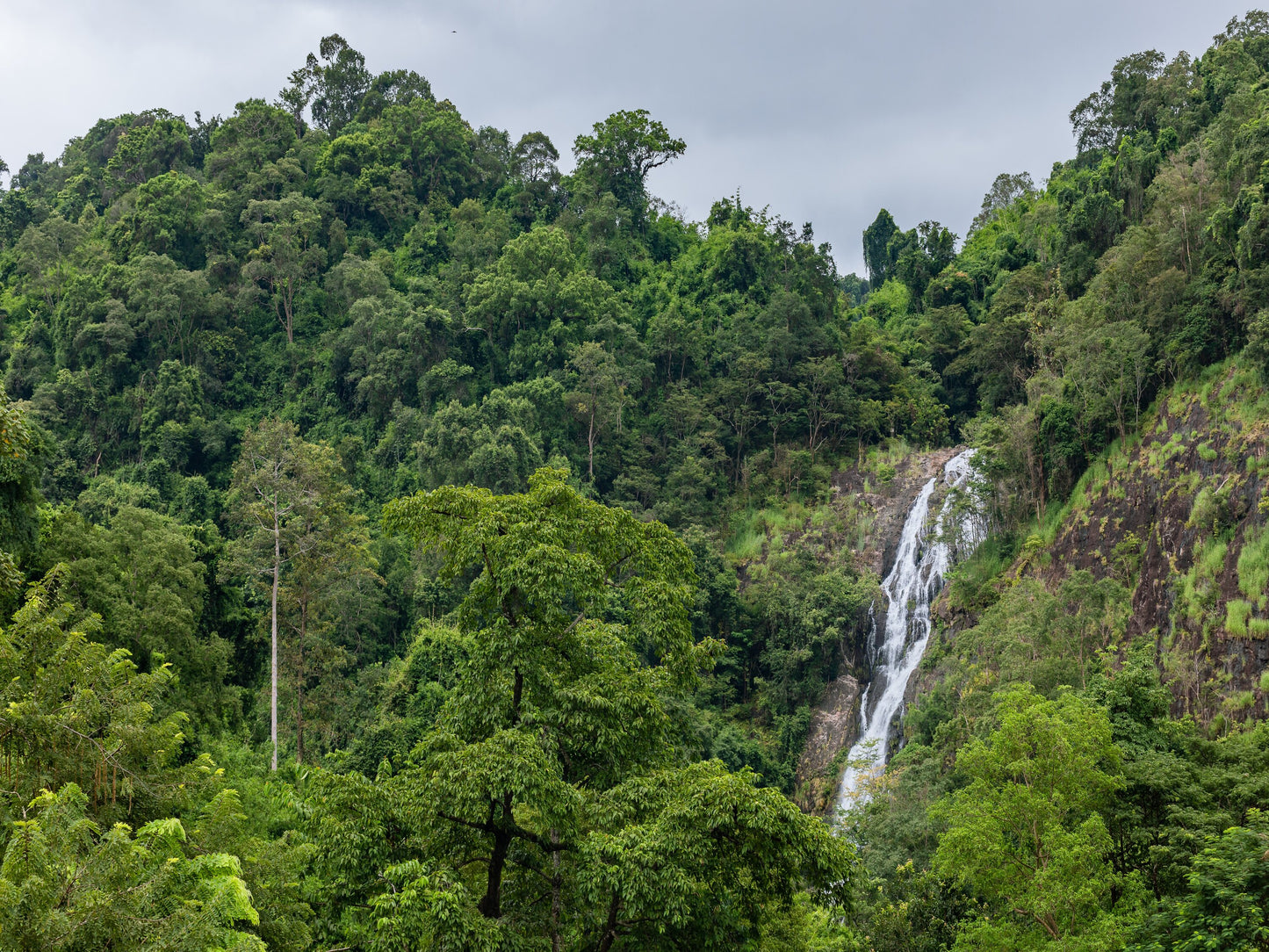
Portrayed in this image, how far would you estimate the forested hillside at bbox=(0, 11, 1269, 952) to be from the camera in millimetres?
9289

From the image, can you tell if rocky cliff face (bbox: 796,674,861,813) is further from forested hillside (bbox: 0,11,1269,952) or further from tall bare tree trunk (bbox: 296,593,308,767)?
tall bare tree trunk (bbox: 296,593,308,767)

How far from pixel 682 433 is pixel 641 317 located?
7.41 meters

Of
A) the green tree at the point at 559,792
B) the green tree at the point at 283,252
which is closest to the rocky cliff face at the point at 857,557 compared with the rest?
the green tree at the point at 559,792

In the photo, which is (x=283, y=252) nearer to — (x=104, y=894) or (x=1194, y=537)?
(x=1194, y=537)

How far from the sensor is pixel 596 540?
11.3 metres

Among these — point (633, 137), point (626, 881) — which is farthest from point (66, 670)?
point (633, 137)

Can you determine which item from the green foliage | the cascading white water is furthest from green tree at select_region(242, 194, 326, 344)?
the green foliage

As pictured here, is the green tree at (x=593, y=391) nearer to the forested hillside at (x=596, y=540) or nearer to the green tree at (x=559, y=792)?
the forested hillside at (x=596, y=540)

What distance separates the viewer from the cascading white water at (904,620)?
29.6m

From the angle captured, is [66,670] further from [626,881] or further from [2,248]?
[2,248]

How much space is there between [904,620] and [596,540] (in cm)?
2327

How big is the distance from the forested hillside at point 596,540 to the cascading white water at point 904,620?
1.25 metres

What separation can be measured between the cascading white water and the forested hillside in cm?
125

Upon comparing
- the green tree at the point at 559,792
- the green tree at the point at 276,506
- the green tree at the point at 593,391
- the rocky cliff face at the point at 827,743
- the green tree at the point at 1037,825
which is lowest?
the rocky cliff face at the point at 827,743
